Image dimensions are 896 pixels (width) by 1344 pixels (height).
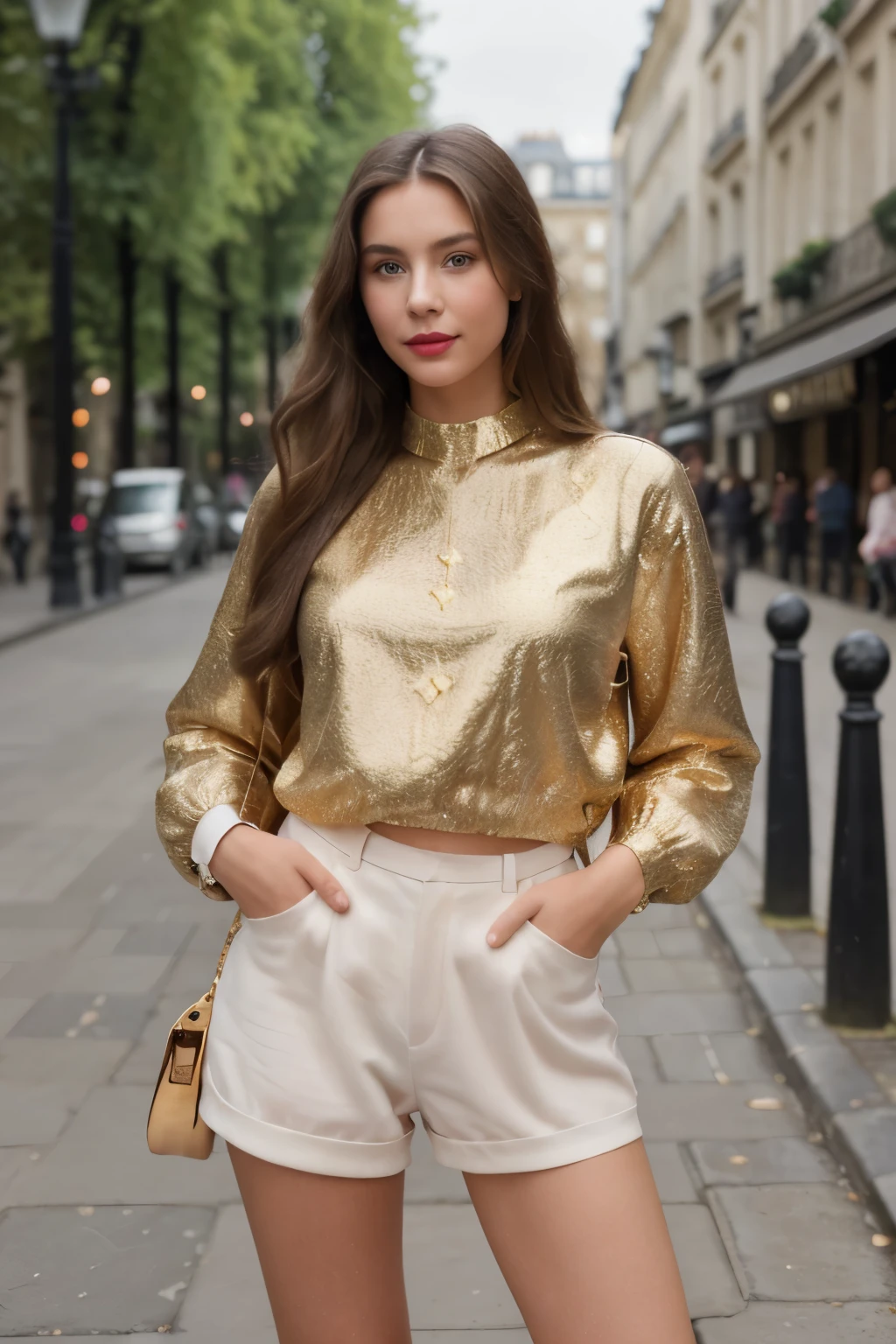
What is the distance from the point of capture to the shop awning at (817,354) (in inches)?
690

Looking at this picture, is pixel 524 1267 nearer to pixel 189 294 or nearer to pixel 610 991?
pixel 610 991

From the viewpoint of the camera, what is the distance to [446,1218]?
3.39 meters

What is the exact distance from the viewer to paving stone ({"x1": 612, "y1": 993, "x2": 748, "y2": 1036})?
4.62m

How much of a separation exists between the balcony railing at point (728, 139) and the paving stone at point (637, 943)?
102ft

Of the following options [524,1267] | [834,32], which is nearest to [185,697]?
[524,1267]

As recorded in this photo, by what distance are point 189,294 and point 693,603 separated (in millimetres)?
32405

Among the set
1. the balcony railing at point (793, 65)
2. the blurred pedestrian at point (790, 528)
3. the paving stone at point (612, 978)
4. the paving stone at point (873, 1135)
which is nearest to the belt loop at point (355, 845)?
the paving stone at point (873, 1135)

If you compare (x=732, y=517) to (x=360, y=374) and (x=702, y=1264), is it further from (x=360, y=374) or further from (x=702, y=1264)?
(x=360, y=374)

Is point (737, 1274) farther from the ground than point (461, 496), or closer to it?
closer to it

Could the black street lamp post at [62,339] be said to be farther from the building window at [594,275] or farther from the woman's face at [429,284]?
the building window at [594,275]

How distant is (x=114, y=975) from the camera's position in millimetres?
5105

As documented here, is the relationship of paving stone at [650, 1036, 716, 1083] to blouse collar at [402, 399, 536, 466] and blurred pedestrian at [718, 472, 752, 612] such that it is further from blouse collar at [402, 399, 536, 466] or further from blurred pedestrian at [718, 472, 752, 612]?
blurred pedestrian at [718, 472, 752, 612]

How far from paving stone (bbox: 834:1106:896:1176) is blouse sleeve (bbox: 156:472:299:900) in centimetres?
194

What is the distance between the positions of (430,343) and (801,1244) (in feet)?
6.95
